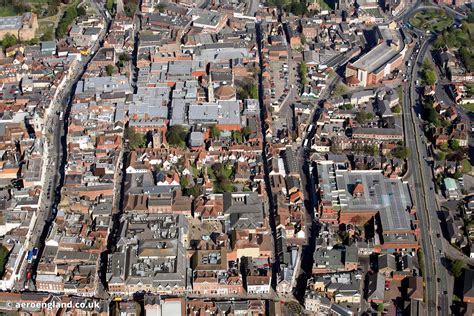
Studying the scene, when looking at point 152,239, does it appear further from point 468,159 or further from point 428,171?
point 468,159

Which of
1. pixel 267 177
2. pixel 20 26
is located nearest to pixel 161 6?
pixel 20 26

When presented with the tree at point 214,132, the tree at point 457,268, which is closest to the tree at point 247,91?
the tree at point 214,132

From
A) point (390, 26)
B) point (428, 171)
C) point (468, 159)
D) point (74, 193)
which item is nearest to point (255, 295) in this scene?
point (74, 193)

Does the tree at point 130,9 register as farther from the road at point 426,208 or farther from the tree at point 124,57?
the road at point 426,208

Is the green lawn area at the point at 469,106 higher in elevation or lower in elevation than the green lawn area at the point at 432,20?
higher

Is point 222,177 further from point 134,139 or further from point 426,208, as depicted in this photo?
point 426,208
